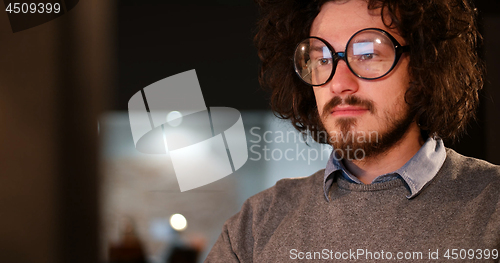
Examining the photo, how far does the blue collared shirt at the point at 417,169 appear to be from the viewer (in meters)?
1.23

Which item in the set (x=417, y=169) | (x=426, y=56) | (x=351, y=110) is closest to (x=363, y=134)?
(x=351, y=110)

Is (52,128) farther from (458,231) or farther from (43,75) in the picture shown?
(458,231)

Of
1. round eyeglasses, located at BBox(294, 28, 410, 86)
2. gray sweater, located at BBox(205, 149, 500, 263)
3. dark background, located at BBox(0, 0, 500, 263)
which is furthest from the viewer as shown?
dark background, located at BBox(0, 0, 500, 263)

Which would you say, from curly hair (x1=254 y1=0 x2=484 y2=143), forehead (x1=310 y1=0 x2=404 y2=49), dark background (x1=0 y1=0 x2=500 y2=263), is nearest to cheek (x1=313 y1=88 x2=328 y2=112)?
forehead (x1=310 y1=0 x2=404 y2=49)

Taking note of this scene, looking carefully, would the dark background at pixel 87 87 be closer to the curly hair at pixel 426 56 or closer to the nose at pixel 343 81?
the curly hair at pixel 426 56

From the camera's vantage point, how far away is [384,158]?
137 centimetres

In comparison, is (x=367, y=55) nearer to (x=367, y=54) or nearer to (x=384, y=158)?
(x=367, y=54)

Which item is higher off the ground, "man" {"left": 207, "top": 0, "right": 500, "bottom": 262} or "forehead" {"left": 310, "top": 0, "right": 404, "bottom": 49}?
"forehead" {"left": 310, "top": 0, "right": 404, "bottom": 49}

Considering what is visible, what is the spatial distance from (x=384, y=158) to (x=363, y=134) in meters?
0.12

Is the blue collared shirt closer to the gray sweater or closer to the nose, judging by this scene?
the gray sweater

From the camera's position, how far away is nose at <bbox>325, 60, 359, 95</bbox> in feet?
4.27

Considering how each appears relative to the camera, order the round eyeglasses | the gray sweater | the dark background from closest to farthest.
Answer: the gray sweater → the round eyeglasses → the dark background

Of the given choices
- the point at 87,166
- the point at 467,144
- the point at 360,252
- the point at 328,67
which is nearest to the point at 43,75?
the point at 87,166

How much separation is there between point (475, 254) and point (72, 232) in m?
1.44
